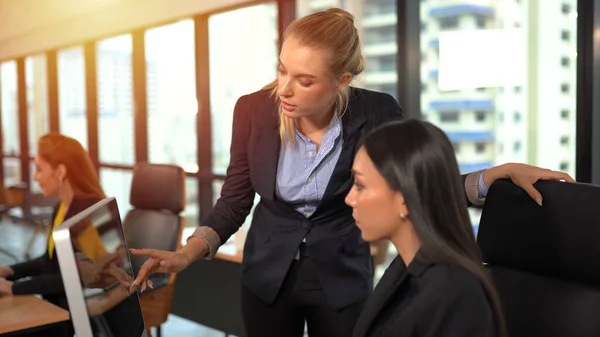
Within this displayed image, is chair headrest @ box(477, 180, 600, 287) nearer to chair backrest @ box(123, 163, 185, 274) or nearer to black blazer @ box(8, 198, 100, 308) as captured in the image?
black blazer @ box(8, 198, 100, 308)

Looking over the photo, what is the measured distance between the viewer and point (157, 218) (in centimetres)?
331

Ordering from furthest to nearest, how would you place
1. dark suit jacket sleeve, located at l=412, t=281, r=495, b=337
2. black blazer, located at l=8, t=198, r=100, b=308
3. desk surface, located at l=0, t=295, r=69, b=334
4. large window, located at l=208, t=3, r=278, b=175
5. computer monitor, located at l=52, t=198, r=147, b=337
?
1. large window, located at l=208, t=3, r=278, b=175
2. black blazer, located at l=8, t=198, r=100, b=308
3. desk surface, located at l=0, t=295, r=69, b=334
4. dark suit jacket sleeve, located at l=412, t=281, r=495, b=337
5. computer monitor, located at l=52, t=198, r=147, b=337

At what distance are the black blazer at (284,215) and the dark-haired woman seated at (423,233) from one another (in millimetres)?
413

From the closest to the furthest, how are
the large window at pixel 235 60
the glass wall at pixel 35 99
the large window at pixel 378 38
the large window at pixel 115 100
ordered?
the large window at pixel 378 38 < the large window at pixel 235 60 < the large window at pixel 115 100 < the glass wall at pixel 35 99

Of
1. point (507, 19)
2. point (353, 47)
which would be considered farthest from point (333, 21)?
point (507, 19)

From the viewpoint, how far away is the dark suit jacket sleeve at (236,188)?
1.78m

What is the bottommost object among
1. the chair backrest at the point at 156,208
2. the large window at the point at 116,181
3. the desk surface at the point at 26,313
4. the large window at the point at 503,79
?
the large window at the point at 116,181

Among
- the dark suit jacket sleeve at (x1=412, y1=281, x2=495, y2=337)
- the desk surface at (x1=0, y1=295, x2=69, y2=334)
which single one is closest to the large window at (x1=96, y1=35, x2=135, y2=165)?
the desk surface at (x1=0, y1=295, x2=69, y2=334)

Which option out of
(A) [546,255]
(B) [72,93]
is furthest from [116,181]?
(A) [546,255]

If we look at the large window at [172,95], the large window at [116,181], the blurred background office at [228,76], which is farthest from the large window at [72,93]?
the large window at [172,95]

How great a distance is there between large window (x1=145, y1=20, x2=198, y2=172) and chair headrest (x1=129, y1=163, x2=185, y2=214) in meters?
2.09

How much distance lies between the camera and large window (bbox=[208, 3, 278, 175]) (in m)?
4.80

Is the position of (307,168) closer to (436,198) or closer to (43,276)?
(436,198)

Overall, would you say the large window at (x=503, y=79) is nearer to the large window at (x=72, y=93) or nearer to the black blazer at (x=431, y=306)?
the black blazer at (x=431, y=306)
